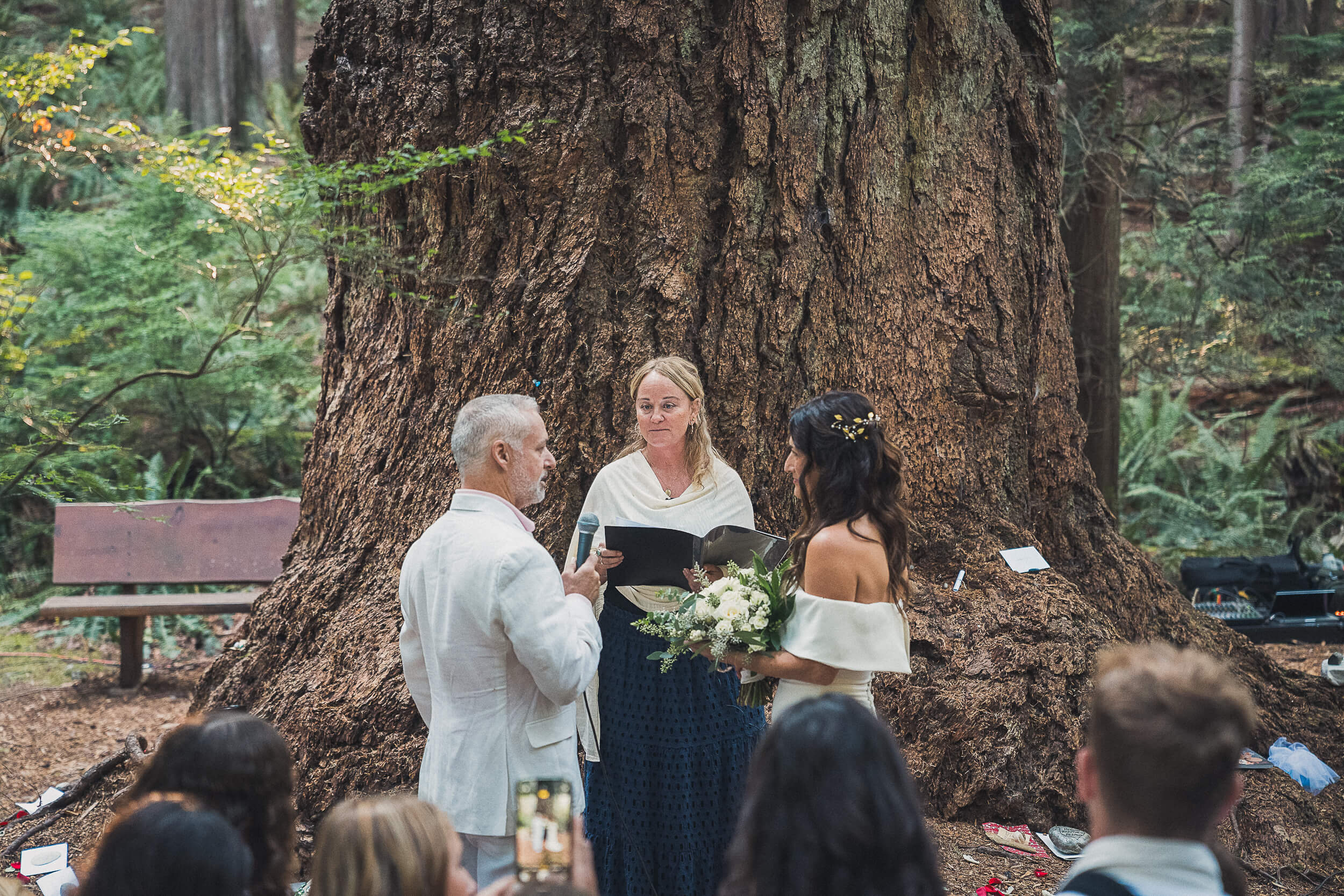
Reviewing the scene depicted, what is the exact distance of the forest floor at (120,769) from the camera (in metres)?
4.07

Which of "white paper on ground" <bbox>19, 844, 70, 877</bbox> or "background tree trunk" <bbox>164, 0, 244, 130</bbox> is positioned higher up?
"background tree trunk" <bbox>164, 0, 244, 130</bbox>

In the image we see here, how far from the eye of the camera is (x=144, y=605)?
687 cm

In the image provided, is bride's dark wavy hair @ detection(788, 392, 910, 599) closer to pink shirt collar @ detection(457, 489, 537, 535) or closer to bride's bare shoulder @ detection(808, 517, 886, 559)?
bride's bare shoulder @ detection(808, 517, 886, 559)

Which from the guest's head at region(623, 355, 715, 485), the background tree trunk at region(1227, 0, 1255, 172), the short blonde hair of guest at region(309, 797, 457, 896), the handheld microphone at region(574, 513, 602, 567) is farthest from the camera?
the background tree trunk at region(1227, 0, 1255, 172)

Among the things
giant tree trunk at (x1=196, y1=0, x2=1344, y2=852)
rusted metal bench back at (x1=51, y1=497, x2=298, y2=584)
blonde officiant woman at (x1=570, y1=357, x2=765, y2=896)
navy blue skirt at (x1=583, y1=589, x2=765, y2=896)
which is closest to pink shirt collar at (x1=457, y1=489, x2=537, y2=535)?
blonde officiant woman at (x1=570, y1=357, x2=765, y2=896)

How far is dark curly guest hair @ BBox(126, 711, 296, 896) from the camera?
1.95m

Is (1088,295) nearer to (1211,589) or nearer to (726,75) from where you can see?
(1211,589)

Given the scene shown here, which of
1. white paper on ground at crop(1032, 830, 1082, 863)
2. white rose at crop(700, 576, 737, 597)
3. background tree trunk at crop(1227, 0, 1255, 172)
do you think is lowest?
white paper on ground at crop(1032, 830, 1082, 863)

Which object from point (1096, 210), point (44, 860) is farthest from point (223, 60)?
point (44, 860)

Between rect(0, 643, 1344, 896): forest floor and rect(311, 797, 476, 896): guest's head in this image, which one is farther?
rect(0, 643, 1344, 896): forest floor

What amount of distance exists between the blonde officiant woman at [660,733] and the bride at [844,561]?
595 millimetres

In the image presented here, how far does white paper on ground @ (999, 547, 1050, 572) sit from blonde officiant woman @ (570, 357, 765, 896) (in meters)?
1.72

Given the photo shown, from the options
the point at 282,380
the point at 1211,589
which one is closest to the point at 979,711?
the point at 1211,589

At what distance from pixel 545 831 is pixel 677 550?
5.29 ft
